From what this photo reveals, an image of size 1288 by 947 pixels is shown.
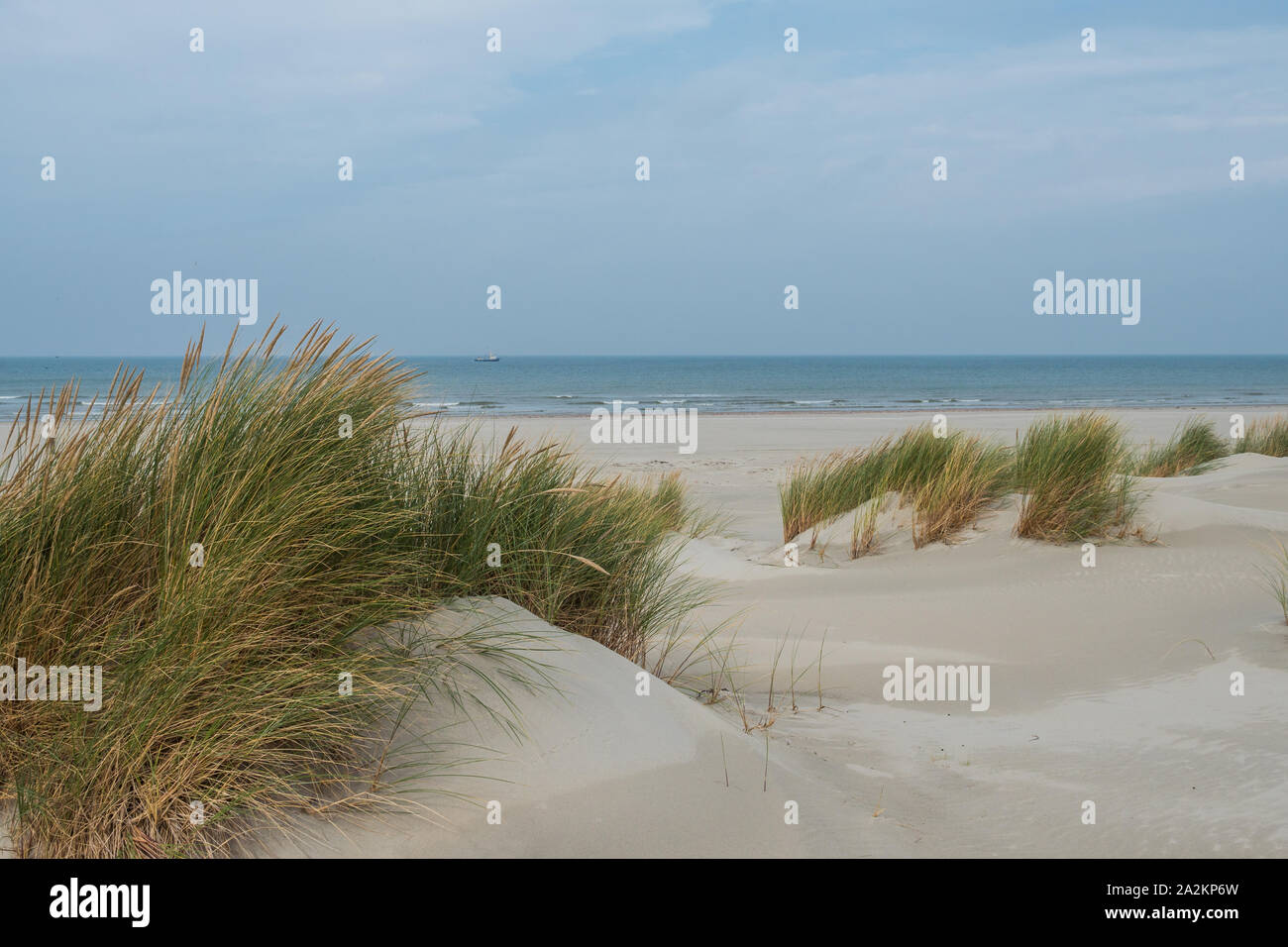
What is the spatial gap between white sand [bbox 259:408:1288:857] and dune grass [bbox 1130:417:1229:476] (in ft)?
19.3

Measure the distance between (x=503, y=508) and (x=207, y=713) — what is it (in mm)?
1607

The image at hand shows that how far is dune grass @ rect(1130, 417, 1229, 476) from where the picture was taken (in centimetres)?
1332

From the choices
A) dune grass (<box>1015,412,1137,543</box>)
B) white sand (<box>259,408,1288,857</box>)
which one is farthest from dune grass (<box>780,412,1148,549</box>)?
white sand (<box>259,408,1288,857</box>)

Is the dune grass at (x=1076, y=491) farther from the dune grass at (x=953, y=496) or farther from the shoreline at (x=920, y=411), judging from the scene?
the shoreline at (x=920, y=411)

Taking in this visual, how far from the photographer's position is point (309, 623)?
3025mm

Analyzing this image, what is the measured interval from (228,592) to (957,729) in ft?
10.5

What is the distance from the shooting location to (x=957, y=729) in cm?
432

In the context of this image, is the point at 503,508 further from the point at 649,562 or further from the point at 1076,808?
the point at 1076,808

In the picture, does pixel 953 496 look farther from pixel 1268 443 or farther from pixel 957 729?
pixel 1268 443

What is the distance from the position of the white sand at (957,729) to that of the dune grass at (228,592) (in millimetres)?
275

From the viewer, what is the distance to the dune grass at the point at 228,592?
2506mm

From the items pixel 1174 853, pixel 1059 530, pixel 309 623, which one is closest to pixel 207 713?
pixel 309 623

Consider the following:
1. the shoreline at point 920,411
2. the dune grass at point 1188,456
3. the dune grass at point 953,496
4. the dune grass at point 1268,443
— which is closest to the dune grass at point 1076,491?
the dune grass at point 953,496
